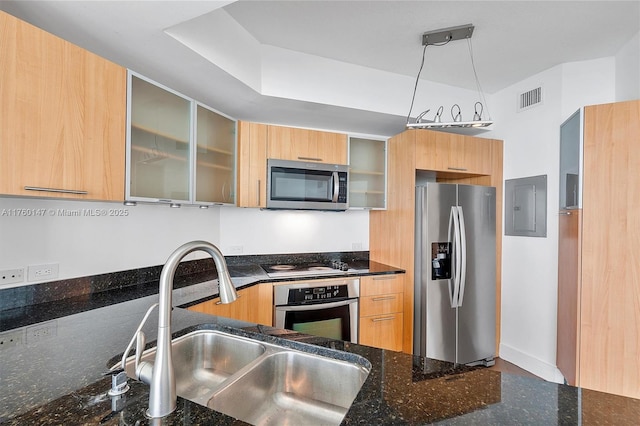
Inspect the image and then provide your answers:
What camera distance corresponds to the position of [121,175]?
153cm

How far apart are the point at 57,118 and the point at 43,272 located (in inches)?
33.2

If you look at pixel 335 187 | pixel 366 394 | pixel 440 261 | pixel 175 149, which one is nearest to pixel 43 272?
pixel 175 149

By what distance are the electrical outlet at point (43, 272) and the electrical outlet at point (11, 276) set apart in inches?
1.3

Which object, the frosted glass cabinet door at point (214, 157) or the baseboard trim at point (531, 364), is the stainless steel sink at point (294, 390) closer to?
the frosted glass cabinet door at point (214, 157)

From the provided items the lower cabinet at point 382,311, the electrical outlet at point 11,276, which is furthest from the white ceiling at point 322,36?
the lower cabinet at point 382,311

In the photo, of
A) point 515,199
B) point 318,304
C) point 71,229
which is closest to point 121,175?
point 71,229

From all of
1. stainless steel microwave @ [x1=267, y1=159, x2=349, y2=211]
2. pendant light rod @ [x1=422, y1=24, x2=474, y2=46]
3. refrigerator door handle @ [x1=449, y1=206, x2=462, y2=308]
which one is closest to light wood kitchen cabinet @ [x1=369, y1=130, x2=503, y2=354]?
refrigerator door handle @ [x1=449, y1=206, x2=462, y2=308]

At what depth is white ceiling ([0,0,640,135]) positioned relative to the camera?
54.6 inches

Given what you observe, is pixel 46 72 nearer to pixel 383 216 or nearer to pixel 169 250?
pixel 169 250

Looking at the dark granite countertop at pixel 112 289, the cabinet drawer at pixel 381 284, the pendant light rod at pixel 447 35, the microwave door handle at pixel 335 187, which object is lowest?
the cabinet drawer at pixel 381 284

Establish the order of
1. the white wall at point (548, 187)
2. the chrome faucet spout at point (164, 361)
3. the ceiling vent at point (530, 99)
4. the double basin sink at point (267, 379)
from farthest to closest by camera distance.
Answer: the ceiling vent at point (530, 99)
the white wall at point (548, 187)
the double basin sink at point (267, 379)
the chrome faucet spout at point (164, 361)

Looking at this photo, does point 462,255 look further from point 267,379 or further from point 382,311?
point 267,379

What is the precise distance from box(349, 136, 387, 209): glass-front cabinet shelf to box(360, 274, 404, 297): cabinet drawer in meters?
0.73

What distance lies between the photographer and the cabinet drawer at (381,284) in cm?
256
